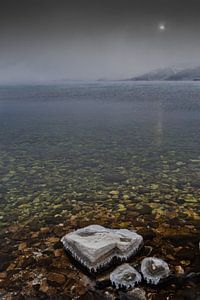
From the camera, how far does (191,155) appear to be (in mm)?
7551

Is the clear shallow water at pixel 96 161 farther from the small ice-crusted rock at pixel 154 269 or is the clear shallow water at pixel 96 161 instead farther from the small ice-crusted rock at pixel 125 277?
the small ice-crusted rock at pixel 125 277

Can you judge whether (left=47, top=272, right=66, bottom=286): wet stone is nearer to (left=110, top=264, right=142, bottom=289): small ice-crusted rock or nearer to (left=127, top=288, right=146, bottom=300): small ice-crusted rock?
(left=110, top=264, right=142, bottom=289): small ice-crusted rock

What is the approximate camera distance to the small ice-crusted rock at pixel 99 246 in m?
2.90

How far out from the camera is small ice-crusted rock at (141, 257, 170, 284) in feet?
8.71

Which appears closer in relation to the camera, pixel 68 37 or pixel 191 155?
pixel 191 155

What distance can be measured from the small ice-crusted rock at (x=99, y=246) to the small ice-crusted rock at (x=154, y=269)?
0.84 feet

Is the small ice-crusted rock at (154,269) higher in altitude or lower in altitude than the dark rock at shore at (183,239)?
higher

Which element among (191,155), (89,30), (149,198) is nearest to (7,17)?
(89,30)

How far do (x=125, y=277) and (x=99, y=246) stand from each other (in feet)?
1.47

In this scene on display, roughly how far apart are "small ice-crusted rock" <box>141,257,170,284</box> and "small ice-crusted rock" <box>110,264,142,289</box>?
0.09m

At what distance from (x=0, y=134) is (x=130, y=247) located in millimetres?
10442

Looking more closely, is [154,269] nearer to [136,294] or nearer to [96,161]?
[136,294]

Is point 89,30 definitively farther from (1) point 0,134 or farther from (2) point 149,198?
(2) point 149,198

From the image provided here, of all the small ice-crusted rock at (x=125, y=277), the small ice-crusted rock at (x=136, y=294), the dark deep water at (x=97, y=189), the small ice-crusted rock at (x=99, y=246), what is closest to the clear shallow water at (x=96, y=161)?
the dark deep water at (x=97, y=189)
